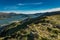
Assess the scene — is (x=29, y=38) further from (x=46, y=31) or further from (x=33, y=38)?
(x=46, y=31)

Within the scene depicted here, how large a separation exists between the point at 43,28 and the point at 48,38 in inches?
760

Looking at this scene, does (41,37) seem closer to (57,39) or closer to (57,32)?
(57,39)

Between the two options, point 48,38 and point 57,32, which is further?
point 57,32

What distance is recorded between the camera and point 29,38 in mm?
98125

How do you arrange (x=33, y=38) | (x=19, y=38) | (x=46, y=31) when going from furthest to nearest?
(x=46, y=31), (x=19, y=38), (x=33, y=38)

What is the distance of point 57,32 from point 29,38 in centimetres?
2352

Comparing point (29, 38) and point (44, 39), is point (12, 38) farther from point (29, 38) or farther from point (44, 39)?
point (44, 39)

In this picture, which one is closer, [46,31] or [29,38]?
[29,38]

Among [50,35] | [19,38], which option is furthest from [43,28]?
[19,38]

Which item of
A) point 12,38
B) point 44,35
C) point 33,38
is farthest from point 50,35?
point 12,38

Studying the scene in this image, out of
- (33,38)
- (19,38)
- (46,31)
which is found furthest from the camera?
(46,31)

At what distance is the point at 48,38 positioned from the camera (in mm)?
98438

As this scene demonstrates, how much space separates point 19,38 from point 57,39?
68.0 feet

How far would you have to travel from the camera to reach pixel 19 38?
103 metres
